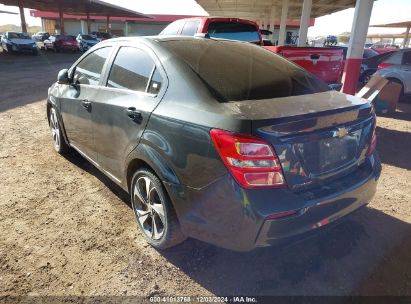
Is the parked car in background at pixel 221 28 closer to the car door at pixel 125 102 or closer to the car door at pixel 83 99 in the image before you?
the car door at pixel 83 99

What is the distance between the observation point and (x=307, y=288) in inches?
101

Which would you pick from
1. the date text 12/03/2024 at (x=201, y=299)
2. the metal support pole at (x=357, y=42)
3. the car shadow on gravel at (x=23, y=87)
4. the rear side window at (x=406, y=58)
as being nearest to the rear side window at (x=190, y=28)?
the metal support pole at (x=357, y=42)

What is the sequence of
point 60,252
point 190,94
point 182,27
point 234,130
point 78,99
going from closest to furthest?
point 234,130 → point 190,94 → point 60,252 → point 78,99 → point 182,27

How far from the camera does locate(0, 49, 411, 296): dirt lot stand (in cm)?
257

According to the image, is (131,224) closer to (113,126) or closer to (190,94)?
(113,126)

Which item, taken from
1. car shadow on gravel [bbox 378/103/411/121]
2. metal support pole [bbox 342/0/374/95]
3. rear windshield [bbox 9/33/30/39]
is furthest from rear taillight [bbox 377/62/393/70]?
rear windshield [bbox 9/33/30/39]

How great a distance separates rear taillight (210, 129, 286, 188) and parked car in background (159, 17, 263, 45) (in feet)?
19.4

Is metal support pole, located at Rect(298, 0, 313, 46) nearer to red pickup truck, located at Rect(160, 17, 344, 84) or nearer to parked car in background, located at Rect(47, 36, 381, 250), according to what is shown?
red pickup truck, located at Rect(160, 17, 344, 84)

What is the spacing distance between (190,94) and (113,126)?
1.04 m

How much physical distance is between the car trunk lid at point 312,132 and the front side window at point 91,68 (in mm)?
1930

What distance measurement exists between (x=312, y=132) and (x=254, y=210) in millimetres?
656

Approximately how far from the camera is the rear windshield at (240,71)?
2588 millimetres

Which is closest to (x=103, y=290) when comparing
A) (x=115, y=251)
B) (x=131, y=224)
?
(x=115, y=251)

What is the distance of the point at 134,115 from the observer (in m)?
2.85
